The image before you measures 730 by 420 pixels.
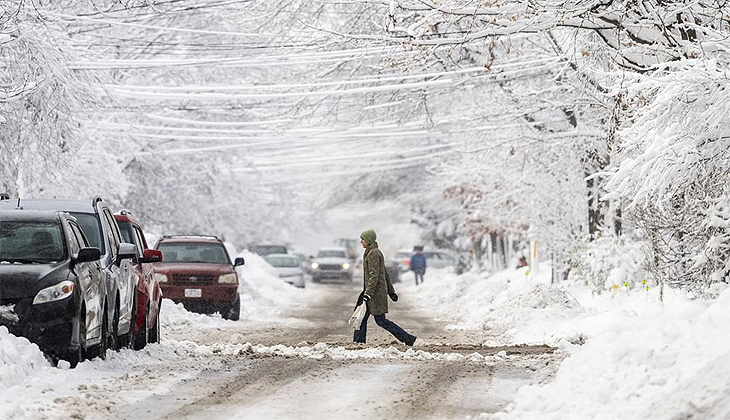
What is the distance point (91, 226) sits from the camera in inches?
598

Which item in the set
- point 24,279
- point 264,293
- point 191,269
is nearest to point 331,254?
point 264,293

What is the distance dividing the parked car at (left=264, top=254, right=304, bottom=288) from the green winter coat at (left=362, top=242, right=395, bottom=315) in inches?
1236

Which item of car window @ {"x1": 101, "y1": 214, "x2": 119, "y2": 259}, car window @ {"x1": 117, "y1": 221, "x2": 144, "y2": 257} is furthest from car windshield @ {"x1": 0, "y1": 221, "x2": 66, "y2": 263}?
car window @ {"x1": 117, "y1": 221, "x2": 144, "y2": 257}

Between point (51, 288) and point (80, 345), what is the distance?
61 centimetres

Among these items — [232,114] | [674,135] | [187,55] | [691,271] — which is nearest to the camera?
[674,135]

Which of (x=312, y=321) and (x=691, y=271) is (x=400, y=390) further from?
(x=312, y=321)

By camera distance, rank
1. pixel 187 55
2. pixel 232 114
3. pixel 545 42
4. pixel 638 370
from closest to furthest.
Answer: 1. pixel 638 370
2. pixel 545 42
3. pixel 187 55
4. pixel 232 114

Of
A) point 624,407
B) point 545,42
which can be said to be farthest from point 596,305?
point 624,407

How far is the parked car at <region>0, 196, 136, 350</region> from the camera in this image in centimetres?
1390

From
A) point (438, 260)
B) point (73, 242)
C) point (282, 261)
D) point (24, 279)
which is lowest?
point (438, 260)

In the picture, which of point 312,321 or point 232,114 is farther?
point 232,114

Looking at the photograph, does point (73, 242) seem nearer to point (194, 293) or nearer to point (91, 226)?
point (91, 226)

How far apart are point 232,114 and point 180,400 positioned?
30542 millimetres

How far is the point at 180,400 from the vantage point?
34.4 ft
